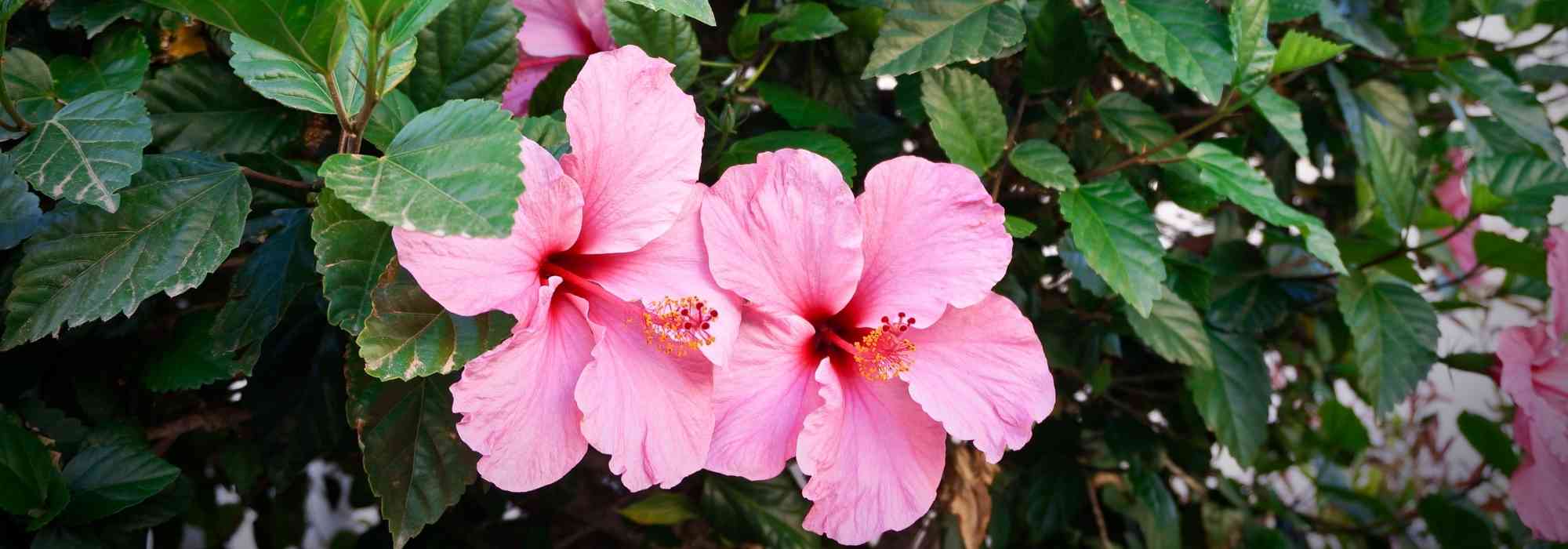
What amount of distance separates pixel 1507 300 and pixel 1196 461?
854 mm

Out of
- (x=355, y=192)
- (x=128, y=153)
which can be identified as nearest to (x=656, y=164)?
(x=355, y=192)

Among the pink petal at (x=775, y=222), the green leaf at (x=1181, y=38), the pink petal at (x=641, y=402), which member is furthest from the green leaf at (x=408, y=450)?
the green leaf at (x=1181, y=38)

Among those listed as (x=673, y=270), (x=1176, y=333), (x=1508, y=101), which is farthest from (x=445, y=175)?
(x=1508, y=101)

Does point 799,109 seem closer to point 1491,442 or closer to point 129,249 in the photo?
point 129,249

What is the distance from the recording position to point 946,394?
0.68 metres

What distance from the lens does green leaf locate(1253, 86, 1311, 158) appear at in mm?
962

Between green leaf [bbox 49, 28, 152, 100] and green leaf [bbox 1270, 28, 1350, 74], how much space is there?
0.99 metres

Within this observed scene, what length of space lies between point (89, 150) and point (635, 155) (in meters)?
0.34

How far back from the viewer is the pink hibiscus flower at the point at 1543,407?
1.08 meters

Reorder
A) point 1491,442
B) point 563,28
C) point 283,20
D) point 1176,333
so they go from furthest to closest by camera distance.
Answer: point 1491,442
point 1176,333
point 563,28
point 283,20

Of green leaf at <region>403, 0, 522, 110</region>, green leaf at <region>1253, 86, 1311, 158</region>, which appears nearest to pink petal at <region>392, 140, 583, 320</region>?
green leaf at <region>403, 0, 522, 110</region>

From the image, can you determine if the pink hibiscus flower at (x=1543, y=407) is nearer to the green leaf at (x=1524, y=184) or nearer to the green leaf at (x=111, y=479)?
the green leaf at (x=1524, y=184)

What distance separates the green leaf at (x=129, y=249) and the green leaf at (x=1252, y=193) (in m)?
0.81

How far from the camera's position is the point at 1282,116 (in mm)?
981
